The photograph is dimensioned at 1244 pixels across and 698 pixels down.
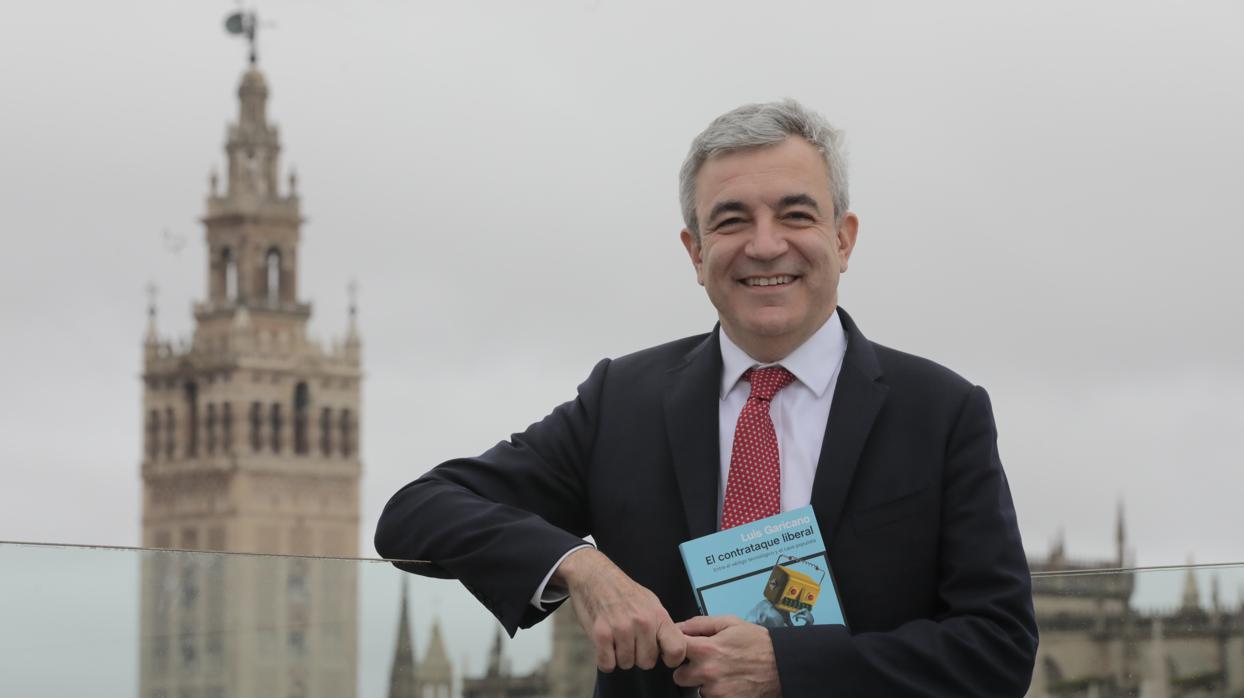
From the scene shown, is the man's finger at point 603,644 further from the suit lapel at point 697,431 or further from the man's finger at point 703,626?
the suit lapel at point 697,431

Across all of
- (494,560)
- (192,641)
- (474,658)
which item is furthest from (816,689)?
(474,658)

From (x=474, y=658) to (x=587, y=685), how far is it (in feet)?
0.75

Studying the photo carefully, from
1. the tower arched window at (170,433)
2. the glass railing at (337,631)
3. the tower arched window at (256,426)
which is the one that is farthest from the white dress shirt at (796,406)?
the tower arched window at (170,433)

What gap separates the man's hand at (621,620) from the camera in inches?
127

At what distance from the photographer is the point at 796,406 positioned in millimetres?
3457

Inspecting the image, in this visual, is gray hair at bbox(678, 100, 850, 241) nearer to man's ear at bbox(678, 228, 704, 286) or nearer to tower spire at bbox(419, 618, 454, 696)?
man's ear at bbox(678, 228, 704, 286)

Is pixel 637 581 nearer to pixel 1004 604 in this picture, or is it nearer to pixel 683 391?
pixel 683 391

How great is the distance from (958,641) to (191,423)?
317ft

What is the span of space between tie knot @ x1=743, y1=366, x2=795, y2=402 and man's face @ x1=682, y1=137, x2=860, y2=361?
0.03 metres

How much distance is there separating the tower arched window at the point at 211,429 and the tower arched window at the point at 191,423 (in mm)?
575

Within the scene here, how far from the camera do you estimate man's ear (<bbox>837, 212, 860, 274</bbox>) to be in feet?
11.4

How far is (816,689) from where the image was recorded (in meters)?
3.26

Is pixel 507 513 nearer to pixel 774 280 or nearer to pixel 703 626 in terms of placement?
pixel 703 626

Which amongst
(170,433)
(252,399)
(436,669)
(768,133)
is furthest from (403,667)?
(170,433)
